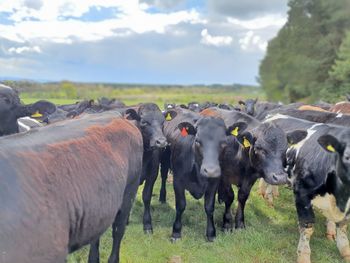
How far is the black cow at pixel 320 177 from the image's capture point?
4.46 metres

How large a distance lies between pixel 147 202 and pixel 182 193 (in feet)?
2.15

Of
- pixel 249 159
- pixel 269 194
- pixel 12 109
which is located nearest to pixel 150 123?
pixel 249 159

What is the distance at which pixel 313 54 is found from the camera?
110 feet

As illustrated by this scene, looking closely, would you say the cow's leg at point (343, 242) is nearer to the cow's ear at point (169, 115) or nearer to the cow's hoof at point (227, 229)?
the cow's hoof at point (227, 229)

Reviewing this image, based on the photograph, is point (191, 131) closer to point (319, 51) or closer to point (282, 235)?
point (282, 235)

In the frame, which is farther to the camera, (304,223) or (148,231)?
(148,231)

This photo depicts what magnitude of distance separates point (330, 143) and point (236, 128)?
6.28 ft

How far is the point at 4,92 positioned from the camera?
5.77m

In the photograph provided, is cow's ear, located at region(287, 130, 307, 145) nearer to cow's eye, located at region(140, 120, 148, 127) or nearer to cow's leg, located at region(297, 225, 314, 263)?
cow's leg, located at region(297, 225, 314, 263)

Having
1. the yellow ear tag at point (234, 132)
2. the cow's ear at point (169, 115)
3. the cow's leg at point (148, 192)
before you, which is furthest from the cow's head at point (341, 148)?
the cow's ear at point (169, 115)

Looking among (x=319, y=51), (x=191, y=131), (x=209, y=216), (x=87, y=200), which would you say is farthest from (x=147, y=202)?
(x=319, y=51)

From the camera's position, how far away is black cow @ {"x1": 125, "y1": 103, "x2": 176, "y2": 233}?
20.3 ft

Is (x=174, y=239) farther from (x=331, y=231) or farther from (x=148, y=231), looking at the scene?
(x=331, y=231)

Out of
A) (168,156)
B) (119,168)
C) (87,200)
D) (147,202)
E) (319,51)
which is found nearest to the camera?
(87,200)
